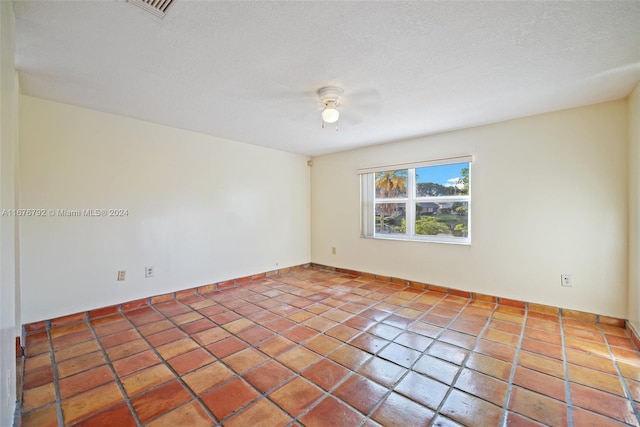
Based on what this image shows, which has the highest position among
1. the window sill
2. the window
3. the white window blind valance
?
the white window blind valance

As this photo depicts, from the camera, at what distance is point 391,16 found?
1443 millimetres

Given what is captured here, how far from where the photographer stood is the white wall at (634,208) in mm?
2270

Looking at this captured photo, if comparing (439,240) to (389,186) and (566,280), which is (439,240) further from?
(566,280)

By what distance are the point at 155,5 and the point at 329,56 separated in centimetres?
100

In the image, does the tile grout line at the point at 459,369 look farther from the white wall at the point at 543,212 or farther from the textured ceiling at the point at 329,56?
the textured ceiling at the point at 329,56

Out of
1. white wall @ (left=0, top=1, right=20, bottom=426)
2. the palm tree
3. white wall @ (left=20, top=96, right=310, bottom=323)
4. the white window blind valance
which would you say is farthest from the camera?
the palm tree

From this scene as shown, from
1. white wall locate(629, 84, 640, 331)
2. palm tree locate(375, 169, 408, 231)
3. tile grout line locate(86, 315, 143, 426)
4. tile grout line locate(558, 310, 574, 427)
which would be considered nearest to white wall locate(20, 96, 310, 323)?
tile grout line locate(86, 315, 143, 426)

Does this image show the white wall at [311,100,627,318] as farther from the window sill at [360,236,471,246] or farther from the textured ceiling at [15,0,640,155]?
the textured ceiling at [15,0,640,155]

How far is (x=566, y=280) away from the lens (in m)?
2.79

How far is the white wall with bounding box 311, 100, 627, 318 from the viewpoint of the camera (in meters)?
2.59

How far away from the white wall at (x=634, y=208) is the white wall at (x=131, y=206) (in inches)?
164

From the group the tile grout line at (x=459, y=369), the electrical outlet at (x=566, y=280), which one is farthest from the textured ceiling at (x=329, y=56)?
the tile grout line at (x=459, y=369)

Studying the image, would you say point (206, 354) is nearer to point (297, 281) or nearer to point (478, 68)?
point (297, 281)

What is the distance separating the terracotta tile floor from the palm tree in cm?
165
